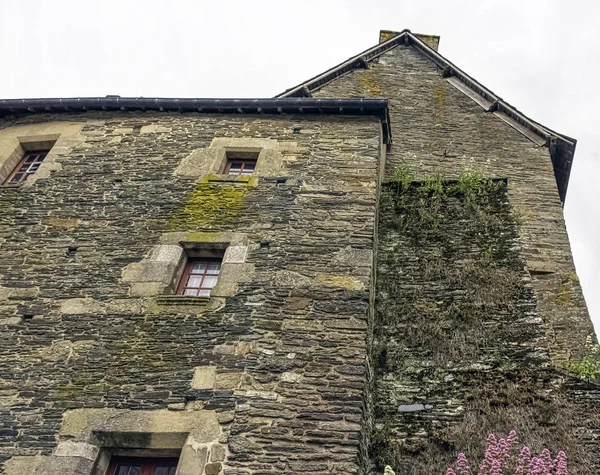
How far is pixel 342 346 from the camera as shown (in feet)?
19.7

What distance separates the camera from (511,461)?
18.0ft

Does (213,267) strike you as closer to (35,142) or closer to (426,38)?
(35,142)

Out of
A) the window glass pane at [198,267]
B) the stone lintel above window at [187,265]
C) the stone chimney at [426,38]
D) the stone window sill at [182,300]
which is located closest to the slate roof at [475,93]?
the stone chimney at [426,38]

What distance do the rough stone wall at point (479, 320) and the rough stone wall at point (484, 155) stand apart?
0.02 metres

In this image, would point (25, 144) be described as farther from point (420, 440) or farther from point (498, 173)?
point (498, 173)

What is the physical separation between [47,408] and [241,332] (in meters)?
2.01

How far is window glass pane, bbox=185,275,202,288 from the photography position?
707 centimetres

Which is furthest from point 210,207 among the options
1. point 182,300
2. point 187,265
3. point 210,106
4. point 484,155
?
point 484,155

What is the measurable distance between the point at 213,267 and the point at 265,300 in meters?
1.09

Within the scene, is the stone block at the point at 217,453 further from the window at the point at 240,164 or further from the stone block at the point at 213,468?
the window at the point at 240,164

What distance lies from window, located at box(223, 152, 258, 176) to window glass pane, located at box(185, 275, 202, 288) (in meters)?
2.14

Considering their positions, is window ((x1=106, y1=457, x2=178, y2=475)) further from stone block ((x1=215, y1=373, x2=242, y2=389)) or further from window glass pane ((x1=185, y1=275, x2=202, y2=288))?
window glass pane ((x1=185, y1=275, x2=202, y2=288))

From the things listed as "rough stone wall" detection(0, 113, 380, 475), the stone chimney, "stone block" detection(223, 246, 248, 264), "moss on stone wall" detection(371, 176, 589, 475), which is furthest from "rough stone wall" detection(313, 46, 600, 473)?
the stone chimney

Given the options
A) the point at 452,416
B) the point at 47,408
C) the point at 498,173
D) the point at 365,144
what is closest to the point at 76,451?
the point at 47,408
